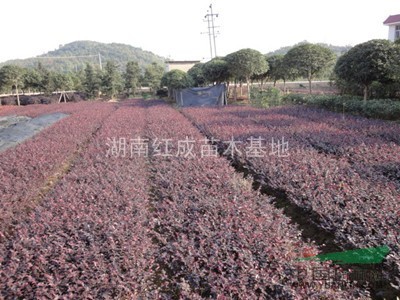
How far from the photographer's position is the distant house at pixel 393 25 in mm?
31984

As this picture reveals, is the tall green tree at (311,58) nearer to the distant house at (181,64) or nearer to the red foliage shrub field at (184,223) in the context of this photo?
the red foliage shrub field at (184,223)

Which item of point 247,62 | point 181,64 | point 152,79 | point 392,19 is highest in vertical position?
point 392,19

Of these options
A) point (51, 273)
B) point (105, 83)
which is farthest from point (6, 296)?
point (105, 83)

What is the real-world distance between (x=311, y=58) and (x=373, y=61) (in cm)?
578

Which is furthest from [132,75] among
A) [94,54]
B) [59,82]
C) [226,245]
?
[94,54]

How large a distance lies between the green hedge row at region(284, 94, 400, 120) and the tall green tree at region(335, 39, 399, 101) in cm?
86

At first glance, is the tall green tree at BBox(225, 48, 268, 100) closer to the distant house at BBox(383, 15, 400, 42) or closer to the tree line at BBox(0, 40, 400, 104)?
the tree line at BBox(0, 40, 400, 104)

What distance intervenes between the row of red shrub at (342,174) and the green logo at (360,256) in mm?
63

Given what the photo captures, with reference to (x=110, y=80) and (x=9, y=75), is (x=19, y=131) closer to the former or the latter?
(x=9, y=75)

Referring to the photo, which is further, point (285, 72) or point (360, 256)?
point (285, 72)

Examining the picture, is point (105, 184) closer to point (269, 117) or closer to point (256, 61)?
point (269, 117)

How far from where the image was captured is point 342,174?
4371 millimetres

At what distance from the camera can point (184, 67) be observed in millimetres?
50375

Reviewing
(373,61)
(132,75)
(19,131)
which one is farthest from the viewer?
(132,75)
